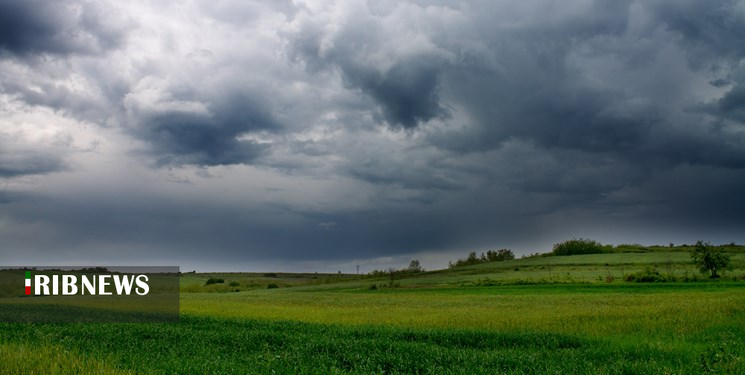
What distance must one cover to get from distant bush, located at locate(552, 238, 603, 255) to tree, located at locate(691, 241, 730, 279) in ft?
190

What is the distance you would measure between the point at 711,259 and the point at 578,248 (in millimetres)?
60946

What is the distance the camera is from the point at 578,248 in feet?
404

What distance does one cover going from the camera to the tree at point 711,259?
62562mm

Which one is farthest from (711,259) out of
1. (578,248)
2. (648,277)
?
(578,248)

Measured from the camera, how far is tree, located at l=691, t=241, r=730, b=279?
205 feet

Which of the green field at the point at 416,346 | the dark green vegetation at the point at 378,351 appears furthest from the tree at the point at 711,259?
the dark green vegetation at the point at 378,351

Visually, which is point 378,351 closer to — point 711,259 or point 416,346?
point 416,346

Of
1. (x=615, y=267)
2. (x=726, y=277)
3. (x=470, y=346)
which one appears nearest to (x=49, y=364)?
(x=470, y=346)

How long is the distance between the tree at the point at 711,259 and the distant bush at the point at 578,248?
57847 mm

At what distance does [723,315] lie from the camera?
20.1 meters

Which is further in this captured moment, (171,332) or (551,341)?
(171,332)

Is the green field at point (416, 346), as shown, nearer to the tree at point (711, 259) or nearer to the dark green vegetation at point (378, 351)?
the dark green vegetation at point (378, 351)

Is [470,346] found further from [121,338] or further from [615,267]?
[615,267]

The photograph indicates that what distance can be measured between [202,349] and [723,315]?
1905 cm
